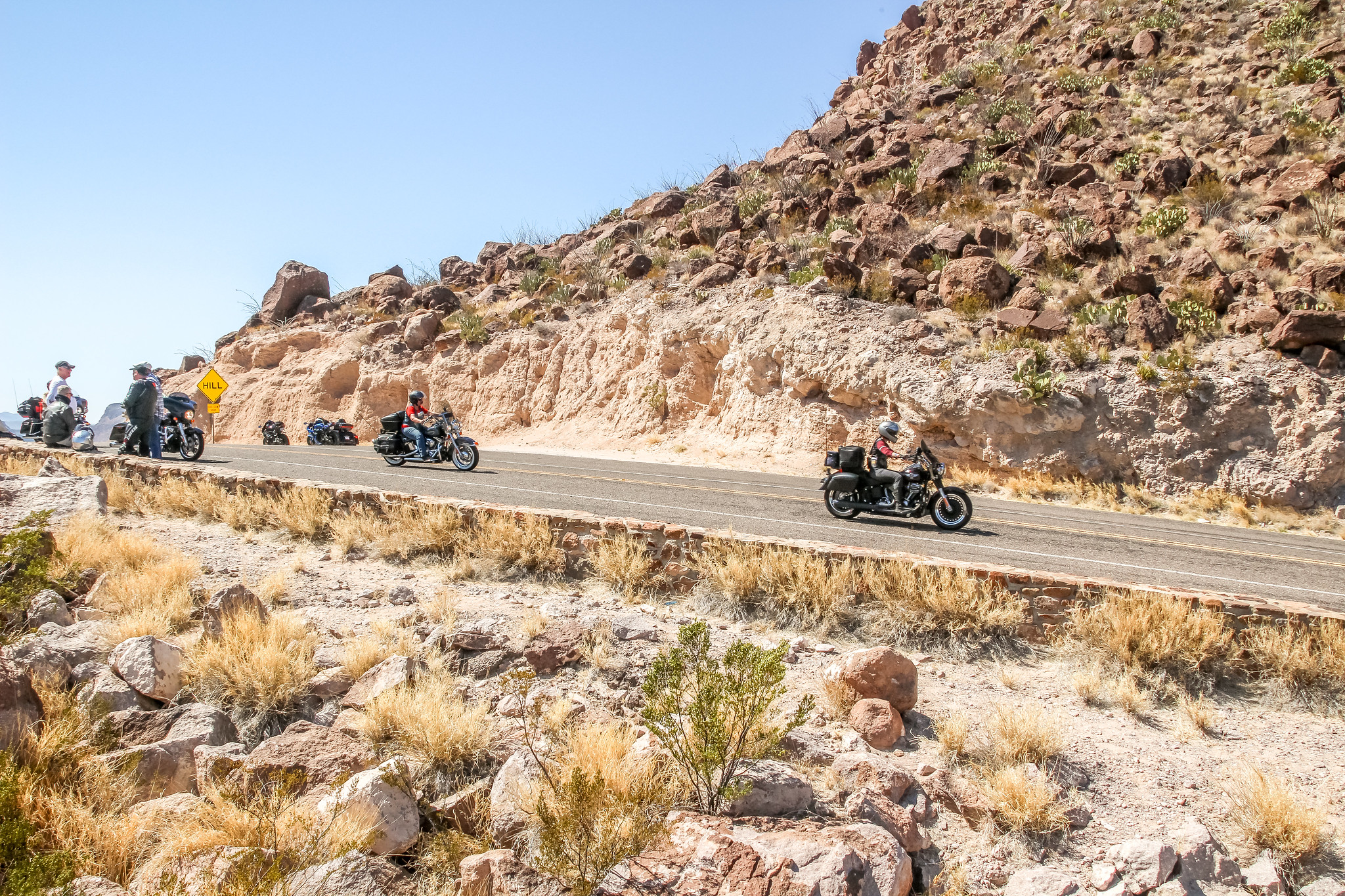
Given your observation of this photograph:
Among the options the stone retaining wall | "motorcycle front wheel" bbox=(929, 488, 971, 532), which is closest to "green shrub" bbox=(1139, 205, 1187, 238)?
"motorcycle front wheel" bbox=(929, 488, 971, 532)

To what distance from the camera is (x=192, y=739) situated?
4.58 meters

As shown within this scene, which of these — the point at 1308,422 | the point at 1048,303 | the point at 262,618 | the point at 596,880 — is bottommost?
the point at 596,880

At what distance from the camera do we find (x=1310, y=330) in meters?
16.3

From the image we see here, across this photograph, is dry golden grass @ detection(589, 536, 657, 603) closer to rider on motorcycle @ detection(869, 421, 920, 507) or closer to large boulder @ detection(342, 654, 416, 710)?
large boulder @ detection(342, 654, 416, 710)

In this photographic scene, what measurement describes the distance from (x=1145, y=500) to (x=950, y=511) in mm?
8197

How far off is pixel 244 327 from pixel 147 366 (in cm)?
3036

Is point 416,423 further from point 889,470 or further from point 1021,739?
point 1021,739

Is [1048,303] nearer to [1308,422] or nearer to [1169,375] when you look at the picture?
[1169,375]

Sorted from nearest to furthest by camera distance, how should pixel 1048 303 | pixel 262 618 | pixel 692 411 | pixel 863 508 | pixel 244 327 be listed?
pixel 262 618
pixel 863 508
pixel 1048 303
pixel 692 411
pixel 244 327

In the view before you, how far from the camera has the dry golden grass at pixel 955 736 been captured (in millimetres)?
4953

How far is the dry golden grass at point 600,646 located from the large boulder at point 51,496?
6.66 metres

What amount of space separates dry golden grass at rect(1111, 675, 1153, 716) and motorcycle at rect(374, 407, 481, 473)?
45.2 feet

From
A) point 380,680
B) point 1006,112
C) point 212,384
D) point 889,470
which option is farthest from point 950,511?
point 1006,112

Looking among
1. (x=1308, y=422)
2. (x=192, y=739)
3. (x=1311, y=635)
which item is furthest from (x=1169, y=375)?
(x=192, y=739)
